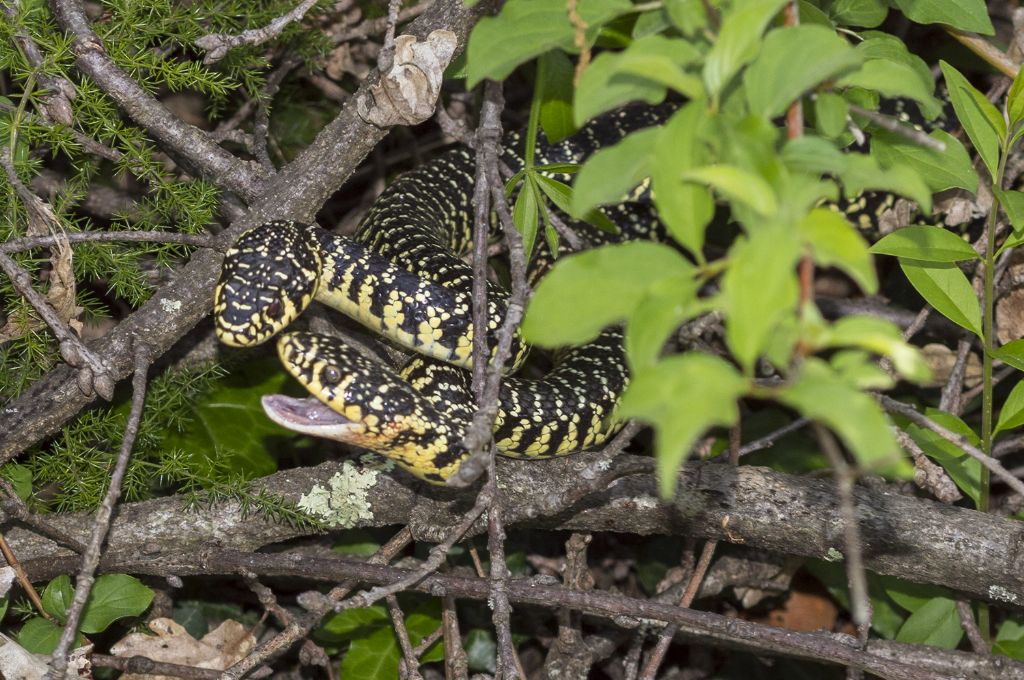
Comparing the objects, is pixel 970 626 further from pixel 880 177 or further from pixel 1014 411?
pixel 880 177

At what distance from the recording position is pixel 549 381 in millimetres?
4312

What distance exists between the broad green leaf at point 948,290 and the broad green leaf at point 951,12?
84 cm

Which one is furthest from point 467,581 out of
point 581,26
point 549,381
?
point 581,26

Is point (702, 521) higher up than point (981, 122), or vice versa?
point (981, 122)

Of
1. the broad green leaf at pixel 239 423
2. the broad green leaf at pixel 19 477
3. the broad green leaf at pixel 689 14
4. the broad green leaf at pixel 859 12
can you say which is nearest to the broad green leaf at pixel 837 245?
the broad green leaf at pixel 689 14

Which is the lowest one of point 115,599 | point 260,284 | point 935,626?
point 935,626

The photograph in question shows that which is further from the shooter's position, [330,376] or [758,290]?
[330,376]

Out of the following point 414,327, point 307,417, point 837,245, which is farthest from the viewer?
point 414,327

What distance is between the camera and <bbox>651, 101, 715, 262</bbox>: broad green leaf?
1.89 meters

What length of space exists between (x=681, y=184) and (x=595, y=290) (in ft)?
0.89

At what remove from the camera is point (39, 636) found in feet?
11.5

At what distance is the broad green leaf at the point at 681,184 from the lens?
1895 millimetres

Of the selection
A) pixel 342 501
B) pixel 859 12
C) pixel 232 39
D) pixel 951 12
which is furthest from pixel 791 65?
pixel 342 501

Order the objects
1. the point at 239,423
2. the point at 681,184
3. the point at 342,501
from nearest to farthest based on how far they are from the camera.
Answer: the point at 681,184 < the point at 342,501 < the point at 239,423
